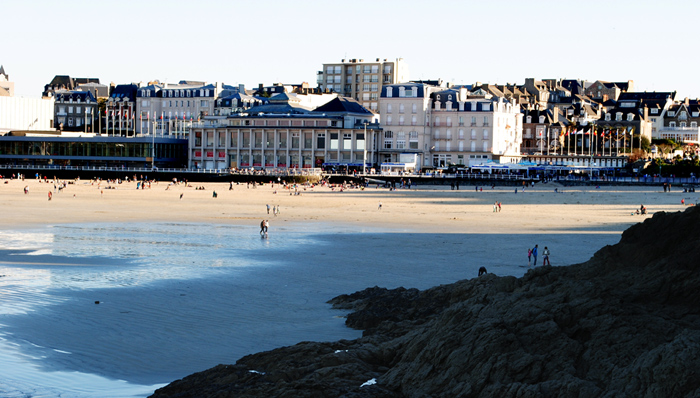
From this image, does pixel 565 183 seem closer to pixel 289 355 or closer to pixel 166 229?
pixel 166 229

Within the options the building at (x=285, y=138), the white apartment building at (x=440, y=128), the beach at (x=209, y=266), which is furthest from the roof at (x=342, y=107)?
the beach at (x=209, y=266)

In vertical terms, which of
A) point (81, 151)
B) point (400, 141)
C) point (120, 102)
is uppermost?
point (120, 102)

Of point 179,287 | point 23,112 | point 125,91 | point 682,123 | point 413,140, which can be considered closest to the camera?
point 179,287

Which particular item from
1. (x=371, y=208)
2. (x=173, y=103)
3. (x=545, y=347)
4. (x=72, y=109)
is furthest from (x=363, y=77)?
(x=545, y=347)

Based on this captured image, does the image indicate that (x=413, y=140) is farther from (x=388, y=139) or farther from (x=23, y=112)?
(x=23, y=112)

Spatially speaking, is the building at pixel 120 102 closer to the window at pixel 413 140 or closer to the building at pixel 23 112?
the building at pixel 23 112

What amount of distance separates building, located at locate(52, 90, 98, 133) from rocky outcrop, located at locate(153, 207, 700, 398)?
514 ft

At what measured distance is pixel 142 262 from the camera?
1133 inches

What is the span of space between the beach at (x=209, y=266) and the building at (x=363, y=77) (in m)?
102

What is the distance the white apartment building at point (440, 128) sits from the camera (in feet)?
381

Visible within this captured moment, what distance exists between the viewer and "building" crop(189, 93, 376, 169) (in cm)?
11406

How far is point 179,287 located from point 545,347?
13.8m

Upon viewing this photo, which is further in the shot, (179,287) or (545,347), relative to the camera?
(179,287)

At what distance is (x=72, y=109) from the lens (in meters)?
165
